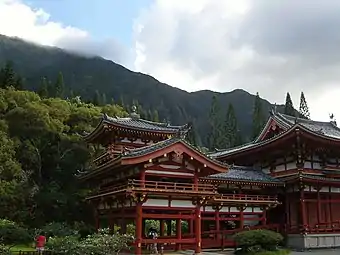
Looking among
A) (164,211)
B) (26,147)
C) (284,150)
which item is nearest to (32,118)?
(26,147)

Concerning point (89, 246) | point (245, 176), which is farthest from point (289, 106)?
point (89, 246)

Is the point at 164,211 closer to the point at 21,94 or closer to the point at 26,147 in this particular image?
the point at 26,147

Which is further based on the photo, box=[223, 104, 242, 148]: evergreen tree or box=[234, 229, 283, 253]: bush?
box=[223, 104, 242, 148]: evergreen tree

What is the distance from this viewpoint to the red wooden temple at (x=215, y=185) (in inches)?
963

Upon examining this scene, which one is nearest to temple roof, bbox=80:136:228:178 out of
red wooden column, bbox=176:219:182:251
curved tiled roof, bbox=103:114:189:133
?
red wooden column, bbox=176:219:182:251

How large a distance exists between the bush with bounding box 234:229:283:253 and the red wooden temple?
113 inches

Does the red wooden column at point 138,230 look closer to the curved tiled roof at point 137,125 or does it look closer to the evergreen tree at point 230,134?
the curved tiled roof at point 137,125

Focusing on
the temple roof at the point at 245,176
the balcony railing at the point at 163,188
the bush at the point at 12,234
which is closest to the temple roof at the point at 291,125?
the temple roof at the point at 245,176

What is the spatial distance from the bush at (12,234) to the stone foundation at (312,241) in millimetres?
19830

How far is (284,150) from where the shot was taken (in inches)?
1336

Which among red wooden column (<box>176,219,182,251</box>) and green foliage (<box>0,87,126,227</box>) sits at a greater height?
green foliage (<box>0,87,126,227</box>)

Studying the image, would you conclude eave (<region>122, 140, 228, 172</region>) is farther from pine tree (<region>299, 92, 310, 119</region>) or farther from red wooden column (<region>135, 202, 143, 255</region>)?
pine tree (<region>299, 92, 310, 119</region>)

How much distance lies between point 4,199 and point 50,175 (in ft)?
26.9

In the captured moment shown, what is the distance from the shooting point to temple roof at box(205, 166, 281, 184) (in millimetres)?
30728
